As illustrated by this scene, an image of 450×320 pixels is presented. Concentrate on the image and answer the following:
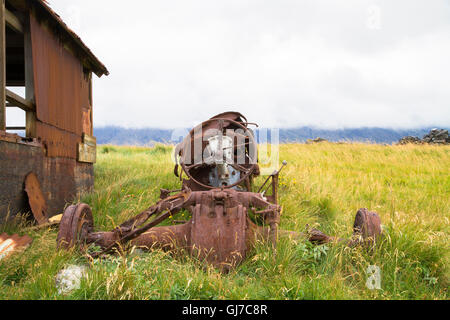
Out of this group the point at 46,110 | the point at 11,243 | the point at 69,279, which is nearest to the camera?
the point at 69,279

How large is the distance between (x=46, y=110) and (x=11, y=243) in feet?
8.73

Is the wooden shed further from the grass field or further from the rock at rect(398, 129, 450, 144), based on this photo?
the rock at rect(398, 129, 450, 144)

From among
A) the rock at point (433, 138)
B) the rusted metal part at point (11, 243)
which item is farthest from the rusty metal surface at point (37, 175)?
the rock at point (433, 138)

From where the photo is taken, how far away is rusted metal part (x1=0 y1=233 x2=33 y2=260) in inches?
137

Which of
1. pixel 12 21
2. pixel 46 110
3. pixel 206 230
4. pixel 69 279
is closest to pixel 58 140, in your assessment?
pixel 46 110

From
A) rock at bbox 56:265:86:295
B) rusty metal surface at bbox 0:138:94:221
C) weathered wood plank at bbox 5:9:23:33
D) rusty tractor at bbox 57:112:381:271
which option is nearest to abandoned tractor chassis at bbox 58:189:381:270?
rusty tractor at bbox 57:112:381:271

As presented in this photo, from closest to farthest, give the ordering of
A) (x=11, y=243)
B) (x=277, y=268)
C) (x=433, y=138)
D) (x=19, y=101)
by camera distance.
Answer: (x=277, y=268) < (x=11, y=243) < (x=19, y=101) < (x=433, y=138)

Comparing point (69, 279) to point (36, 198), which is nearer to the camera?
point (69, 279)

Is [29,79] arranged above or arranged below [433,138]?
below

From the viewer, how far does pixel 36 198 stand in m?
5.09

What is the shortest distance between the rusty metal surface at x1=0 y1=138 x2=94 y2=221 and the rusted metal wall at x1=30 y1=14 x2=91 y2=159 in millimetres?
262

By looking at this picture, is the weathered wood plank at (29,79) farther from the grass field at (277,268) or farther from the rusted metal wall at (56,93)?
the grass field at (277,268)

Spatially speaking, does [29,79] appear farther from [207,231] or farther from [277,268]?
[277,268]

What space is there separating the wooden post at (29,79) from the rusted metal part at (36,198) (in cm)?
75
